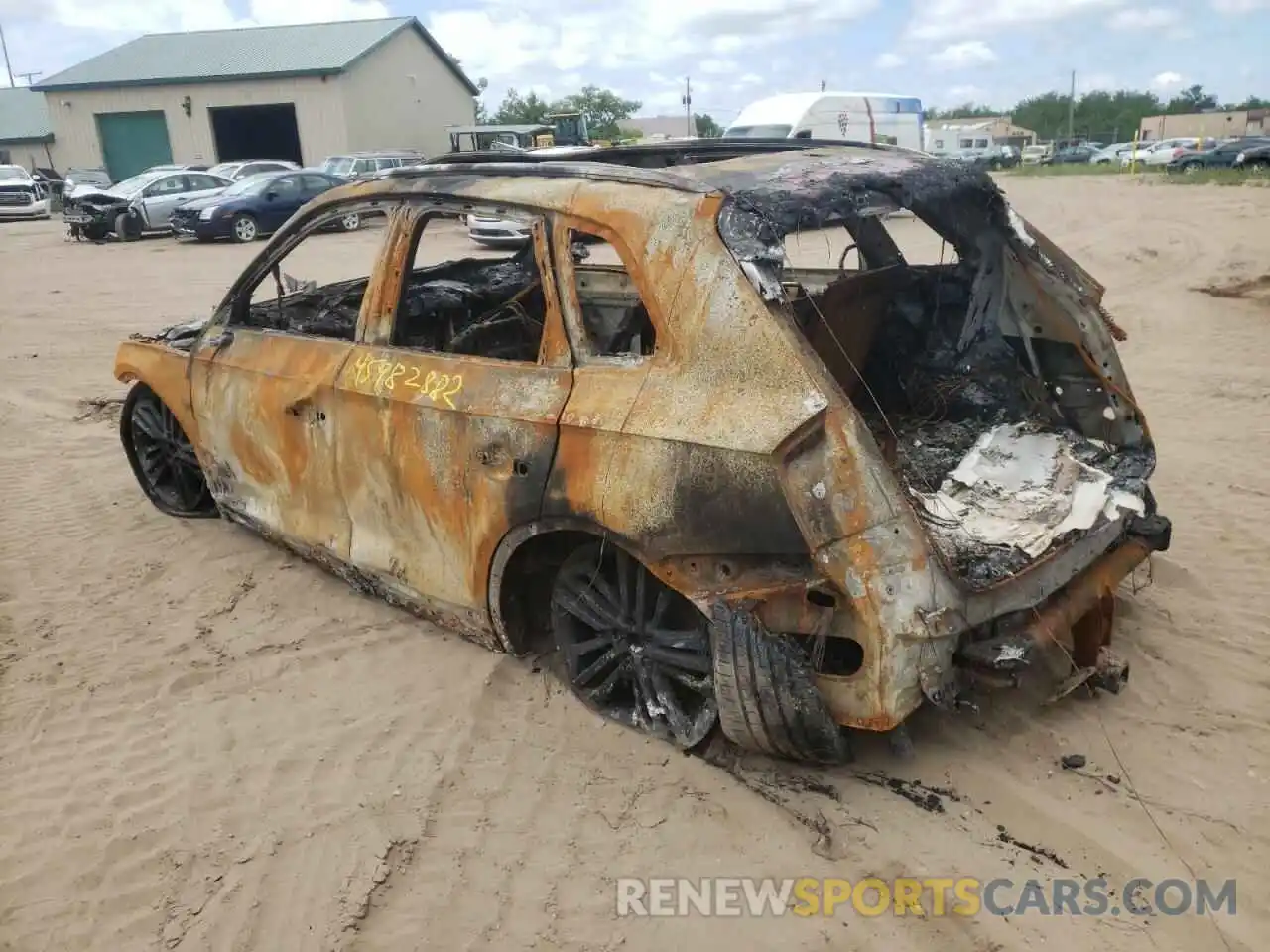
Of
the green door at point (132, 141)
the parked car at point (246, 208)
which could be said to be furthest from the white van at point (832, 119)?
Result: the green door at point (132, 141)

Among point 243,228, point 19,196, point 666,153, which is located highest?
point 19,196

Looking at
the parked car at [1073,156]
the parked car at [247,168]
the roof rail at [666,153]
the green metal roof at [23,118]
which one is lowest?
the parked car at [1073,156]

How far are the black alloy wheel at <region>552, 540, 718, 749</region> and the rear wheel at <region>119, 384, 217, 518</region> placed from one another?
2.67m

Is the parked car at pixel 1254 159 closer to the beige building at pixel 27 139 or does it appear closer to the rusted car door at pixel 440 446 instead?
the rusted car door at pixel 440 446

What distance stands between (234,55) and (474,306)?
35482 millimetres

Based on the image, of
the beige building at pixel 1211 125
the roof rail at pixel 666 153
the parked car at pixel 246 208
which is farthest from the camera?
the beige building at pixel 1211 125

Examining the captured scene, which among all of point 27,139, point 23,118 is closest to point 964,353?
point 27,139

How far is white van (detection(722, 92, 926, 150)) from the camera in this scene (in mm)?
20280

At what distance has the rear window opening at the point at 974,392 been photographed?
325cm

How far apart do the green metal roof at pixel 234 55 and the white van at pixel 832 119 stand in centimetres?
1727

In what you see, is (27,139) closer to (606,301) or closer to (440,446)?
(606,301)

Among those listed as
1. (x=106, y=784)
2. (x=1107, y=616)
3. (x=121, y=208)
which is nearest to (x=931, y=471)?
(x=1107, y=616)

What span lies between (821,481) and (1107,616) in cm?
141

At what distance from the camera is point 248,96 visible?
3259 cm
